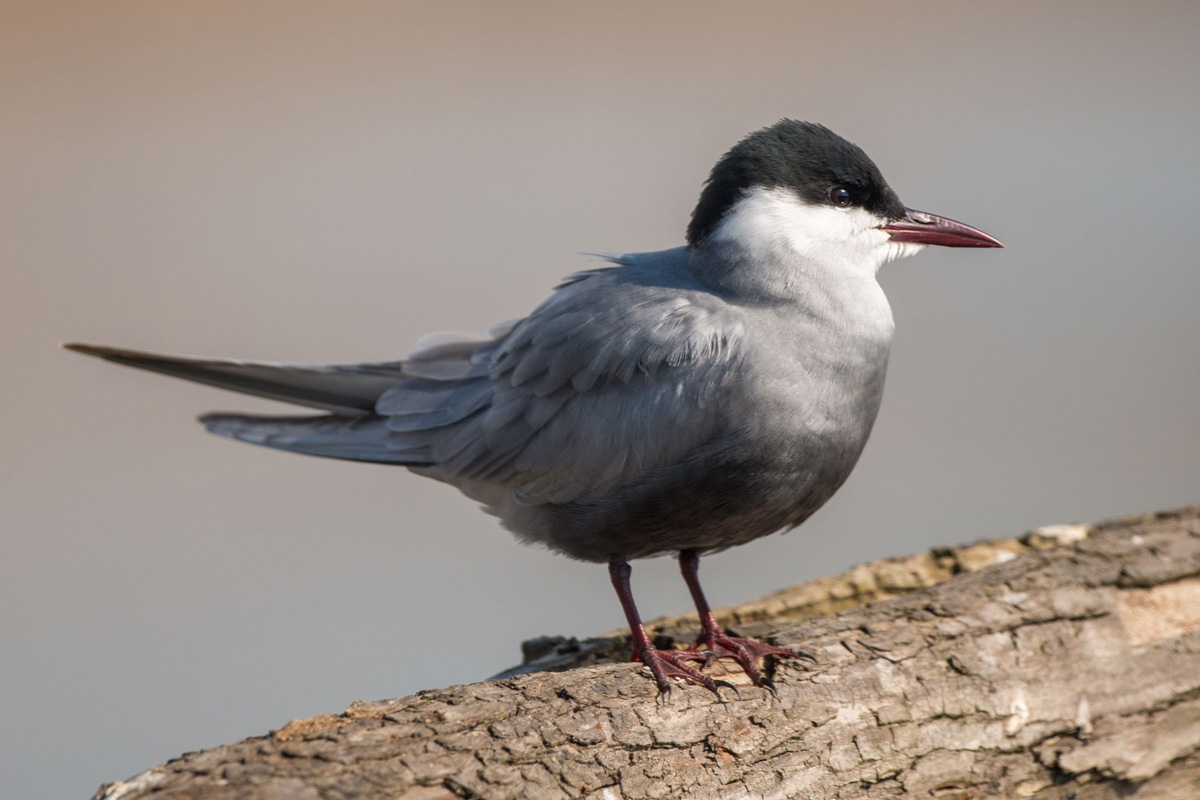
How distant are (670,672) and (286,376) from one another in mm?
1749

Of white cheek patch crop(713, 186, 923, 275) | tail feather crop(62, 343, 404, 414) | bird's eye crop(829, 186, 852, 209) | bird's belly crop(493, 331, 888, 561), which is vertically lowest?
bird's belly crop(493, 331, 888, 561)

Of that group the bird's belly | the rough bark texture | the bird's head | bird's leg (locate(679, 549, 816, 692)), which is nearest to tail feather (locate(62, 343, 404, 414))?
the bird's belly

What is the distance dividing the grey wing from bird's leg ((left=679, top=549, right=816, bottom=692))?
0.60 metres

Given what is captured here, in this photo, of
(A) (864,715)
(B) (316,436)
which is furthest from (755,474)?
(B) (316,436)

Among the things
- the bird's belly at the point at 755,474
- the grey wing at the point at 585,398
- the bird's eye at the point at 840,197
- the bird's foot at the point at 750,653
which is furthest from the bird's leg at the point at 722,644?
the bird's eye at the point at 840,197

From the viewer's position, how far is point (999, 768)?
10.1 feet

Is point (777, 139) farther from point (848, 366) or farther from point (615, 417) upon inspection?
point (615, 417)

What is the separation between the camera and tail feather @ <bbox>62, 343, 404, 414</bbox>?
137 inches

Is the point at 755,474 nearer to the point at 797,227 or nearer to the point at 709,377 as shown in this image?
the point at 709,377

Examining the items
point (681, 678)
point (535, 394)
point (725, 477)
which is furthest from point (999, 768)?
point (535, 394)

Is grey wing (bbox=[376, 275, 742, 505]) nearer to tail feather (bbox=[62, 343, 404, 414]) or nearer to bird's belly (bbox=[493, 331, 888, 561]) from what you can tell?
bird's belly (bbox=[493, 331, 888, 561])

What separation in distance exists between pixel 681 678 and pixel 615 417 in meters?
0.80

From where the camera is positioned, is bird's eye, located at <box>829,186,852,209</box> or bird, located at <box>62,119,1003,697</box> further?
bird's eye, located at <box>829,186,852,209</box>

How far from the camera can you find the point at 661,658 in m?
3.04
